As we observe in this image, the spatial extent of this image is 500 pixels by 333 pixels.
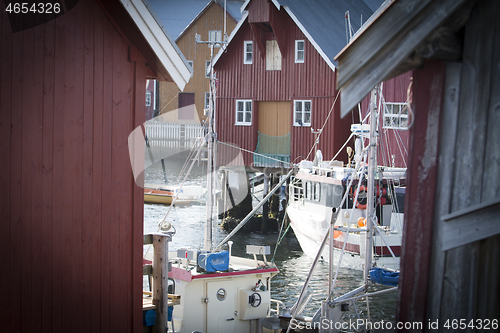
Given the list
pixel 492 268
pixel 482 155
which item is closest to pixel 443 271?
pixel 492 268

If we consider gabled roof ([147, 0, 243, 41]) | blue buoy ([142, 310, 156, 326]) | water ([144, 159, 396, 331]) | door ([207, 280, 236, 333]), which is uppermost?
gabled roof ([147, 0, 243, 41])

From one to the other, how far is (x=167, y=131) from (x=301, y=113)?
147ft

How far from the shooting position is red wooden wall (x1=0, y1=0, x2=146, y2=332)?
465cm

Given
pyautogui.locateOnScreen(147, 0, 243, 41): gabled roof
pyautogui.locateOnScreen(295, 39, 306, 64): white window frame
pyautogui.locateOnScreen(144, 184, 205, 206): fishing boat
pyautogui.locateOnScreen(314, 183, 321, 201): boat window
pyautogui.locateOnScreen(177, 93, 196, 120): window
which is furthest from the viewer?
pyautogui.locateOnScreen(147, 0, 243, 41): gabled roof

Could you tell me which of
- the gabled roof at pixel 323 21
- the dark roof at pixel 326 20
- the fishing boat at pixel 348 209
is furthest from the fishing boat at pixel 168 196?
the dark roof at pixel 326 20

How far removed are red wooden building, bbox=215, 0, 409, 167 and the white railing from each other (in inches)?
1446

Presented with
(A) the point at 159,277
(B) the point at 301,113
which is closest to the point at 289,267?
(B) the point at 301,113

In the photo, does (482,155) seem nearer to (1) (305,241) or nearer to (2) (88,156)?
(2) (88,156)

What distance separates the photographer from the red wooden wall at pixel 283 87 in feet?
79.2

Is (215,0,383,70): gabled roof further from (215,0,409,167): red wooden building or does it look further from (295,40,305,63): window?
(295,40,305,63): window

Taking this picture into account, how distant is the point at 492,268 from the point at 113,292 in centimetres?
412

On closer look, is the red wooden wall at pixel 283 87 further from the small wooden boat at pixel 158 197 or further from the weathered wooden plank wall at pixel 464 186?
the weathered wooden plank wall at pixel 464 186

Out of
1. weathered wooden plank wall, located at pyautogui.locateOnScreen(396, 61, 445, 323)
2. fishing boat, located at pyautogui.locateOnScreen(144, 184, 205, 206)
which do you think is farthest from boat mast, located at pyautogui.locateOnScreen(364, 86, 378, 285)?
fishing boat, located at pyautogui.locateOnScreen(144, 184, 205, 206)

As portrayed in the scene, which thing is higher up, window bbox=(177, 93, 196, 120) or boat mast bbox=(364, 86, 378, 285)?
window bbox=(177, 93, 196, 120)
